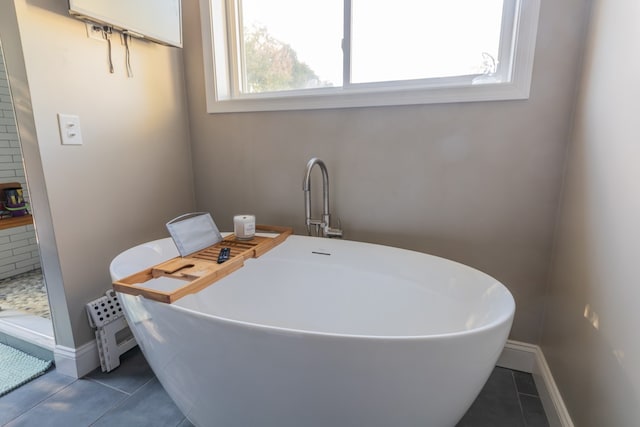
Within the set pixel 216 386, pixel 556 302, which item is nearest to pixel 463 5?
pixel 556 302

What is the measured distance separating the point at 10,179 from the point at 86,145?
1.81 meters

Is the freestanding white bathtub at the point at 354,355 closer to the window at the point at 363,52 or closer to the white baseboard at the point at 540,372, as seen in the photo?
the white baseboard at the point at 540,372

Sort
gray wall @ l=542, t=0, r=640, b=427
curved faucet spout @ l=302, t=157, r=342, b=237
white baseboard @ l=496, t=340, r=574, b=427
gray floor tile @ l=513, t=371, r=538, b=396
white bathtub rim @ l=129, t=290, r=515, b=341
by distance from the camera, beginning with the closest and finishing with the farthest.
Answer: white bathtub rim @ l=129, t=290, r=515, b=341 → gray wall @ l=542, t=0, r=640, b=427 → white baseboard @ l=496, t=340, r=574, b=427 → gray floor tile @ l=513, t=371, r=538, b=396 → curved faucet spout @ l=302, t=157, r=342, b=237

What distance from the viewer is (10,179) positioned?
262 cm

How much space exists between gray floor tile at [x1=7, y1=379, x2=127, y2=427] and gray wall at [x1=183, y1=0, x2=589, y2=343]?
1.13 m

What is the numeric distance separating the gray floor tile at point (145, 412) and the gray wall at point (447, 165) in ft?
3.32

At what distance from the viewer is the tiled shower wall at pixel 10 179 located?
2.55 meters

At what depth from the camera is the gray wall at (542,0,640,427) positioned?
863mm

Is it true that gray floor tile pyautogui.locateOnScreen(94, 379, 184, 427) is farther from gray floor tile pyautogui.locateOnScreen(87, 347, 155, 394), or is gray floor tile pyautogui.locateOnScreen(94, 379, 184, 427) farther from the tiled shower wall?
the tiled shower wall

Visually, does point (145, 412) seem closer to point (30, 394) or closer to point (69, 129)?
point (30, 394)

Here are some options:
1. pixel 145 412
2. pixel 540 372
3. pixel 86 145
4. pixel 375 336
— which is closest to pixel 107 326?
pixel 145 412

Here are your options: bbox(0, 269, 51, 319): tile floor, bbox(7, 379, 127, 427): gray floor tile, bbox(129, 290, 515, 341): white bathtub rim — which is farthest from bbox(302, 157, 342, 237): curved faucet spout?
bbox(0, 269, 51, 319): tile floor

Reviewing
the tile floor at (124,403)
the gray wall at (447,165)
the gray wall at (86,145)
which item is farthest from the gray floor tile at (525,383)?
the gray wall at (86,145)

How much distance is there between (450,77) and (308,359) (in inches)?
54.6
